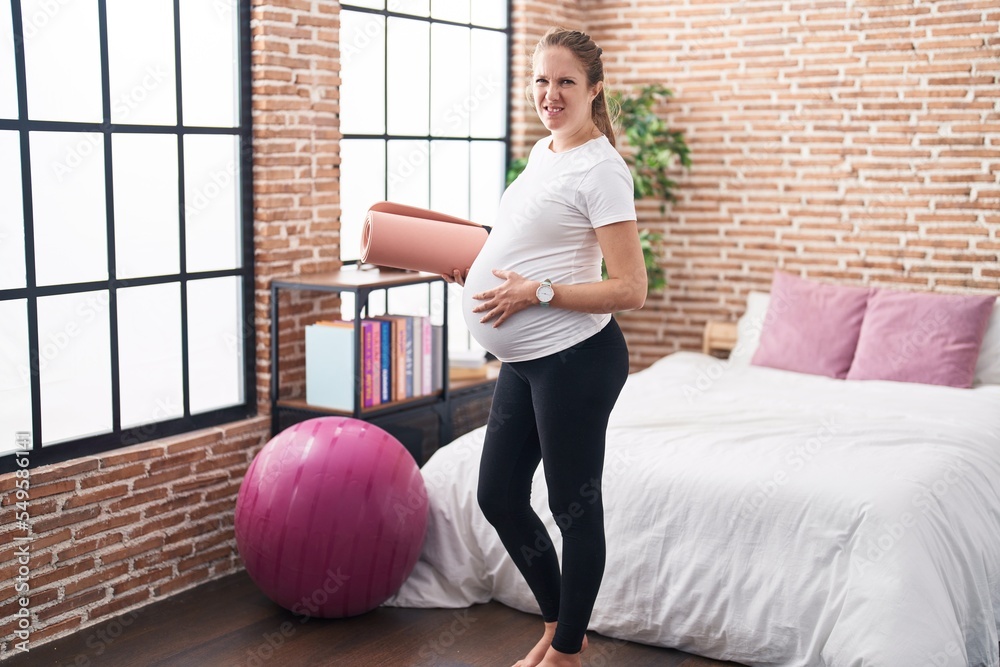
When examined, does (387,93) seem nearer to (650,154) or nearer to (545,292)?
(650,154)

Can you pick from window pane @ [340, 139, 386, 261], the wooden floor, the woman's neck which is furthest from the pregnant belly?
window pane @ [340, 139, 386, 261]

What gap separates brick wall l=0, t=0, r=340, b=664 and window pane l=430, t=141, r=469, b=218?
0.82m

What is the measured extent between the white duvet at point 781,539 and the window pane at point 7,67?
5.53 feet

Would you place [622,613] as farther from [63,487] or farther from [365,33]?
[365,33]

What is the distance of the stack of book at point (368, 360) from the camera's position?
3705 millimetres

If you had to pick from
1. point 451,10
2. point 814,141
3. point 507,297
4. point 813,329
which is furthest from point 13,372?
point 814,141

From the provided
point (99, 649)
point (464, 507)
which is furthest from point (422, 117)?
point (99, 649)

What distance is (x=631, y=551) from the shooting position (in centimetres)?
310

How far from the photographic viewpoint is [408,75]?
15.0 feet

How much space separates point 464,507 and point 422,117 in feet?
6.63

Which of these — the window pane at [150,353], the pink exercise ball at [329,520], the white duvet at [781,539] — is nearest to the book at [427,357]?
the white duvet at [781,539]

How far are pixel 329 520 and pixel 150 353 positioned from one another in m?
0.92

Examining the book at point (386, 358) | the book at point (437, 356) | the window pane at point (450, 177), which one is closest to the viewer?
the book at point (386, 358)

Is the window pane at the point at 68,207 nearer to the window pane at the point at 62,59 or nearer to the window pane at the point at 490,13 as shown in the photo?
the window pane at the point at 62,59
